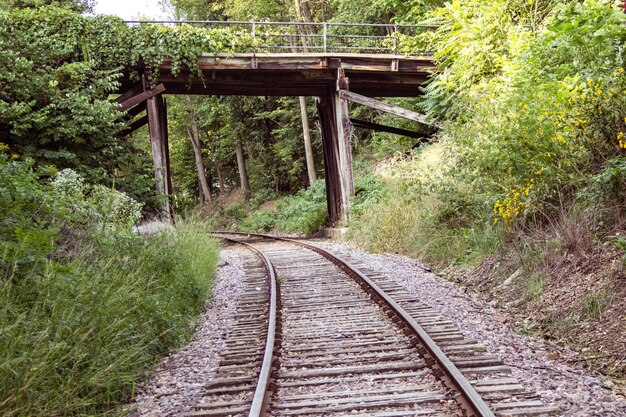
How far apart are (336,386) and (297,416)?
649 mm

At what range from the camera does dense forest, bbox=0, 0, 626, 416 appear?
4504 millimetres

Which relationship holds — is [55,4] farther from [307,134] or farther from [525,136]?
[525,136]

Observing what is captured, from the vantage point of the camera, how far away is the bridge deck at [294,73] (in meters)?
15.0

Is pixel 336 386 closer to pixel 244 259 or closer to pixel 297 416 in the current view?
pixel 297 416

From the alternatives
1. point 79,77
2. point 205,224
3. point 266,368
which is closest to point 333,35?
point 205,224

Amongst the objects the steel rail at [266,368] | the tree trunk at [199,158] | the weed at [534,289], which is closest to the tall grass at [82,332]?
the steel rail at [266,368]

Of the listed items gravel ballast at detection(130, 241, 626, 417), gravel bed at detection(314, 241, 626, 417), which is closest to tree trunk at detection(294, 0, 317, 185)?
gravel bed at detection(314, 241, 626, 417)

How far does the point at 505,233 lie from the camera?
8.50 metres

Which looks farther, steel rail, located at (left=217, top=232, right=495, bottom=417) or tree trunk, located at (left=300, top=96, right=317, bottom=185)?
tree trunk, located at (left=300, top=96, right=317, bottom=185)

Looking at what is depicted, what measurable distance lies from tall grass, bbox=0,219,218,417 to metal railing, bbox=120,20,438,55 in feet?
23.8

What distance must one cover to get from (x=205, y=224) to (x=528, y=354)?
408 inches

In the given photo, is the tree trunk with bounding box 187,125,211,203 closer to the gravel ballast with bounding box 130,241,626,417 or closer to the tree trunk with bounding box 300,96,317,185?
the tree trunk with bounding box 300,96,317,185

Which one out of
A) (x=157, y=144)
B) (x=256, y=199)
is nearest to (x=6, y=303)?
(x=157, y=144)

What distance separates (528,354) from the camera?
509 centimetres
